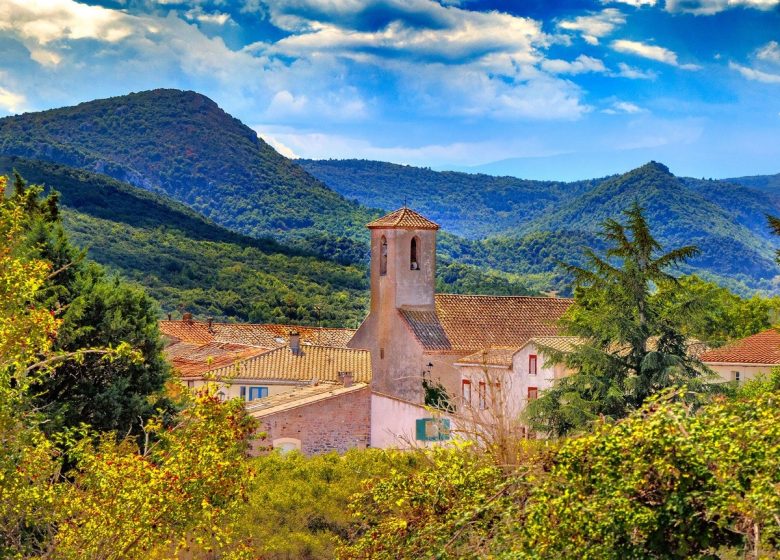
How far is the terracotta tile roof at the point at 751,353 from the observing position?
47.1m

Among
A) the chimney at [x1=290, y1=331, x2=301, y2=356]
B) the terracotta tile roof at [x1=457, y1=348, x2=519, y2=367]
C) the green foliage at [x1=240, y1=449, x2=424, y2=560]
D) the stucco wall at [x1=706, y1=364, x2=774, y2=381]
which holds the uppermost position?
the chimney at [x1=290, y1=331, x2=301, y2=356]

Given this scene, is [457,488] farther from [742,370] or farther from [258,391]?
[742,370]

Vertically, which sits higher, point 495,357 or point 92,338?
point 92,338

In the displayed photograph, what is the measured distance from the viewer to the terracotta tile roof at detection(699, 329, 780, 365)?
47.1m

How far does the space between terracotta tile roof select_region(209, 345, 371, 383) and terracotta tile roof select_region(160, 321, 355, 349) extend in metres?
12.7

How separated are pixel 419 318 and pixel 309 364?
6.80 m

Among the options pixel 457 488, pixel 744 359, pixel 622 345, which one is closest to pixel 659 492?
pixel 457 488

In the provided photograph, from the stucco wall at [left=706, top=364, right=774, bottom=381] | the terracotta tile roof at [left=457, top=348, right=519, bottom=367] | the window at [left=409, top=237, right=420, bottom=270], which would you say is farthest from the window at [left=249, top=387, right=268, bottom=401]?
the stucco wall at [left=706, top=364, right=774, bottom=381]

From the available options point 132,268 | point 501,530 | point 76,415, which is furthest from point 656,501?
point 132,268

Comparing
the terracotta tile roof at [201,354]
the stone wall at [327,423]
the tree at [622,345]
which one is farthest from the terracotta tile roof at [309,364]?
the tree at [622,345]

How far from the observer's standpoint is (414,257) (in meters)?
54.8

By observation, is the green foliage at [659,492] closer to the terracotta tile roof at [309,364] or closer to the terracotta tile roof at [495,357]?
the terracotta tile roof at [495,357]

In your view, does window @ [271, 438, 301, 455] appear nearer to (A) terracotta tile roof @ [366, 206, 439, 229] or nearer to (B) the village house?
(B) the village house

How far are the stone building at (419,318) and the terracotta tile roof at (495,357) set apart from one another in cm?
107
